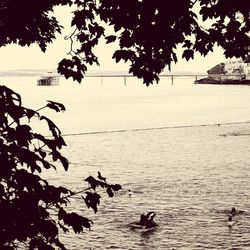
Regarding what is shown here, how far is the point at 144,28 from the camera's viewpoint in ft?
17.9

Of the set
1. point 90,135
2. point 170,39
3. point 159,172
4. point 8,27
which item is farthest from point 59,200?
point 90,135

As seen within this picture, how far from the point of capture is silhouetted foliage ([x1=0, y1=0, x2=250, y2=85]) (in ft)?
15.9

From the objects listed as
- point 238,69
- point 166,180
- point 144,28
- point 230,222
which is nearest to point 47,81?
point 238,69

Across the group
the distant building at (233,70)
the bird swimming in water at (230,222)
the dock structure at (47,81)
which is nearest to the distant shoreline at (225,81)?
the distant building at (233,70)

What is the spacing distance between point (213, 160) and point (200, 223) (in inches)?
227

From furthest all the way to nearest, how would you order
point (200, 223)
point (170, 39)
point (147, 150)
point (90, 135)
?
point (90, 135) → point (147, 150) → point (200, 223) → point (170, 39)

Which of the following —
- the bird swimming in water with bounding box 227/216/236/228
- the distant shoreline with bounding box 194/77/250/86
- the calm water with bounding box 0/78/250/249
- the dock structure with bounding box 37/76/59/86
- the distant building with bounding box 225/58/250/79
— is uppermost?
the distant building with bounding box 225/58/250/79

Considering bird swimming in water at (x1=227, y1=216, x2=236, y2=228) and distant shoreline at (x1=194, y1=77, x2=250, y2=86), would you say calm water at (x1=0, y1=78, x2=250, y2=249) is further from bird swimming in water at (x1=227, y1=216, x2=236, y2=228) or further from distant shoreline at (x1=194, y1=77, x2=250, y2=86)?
distant shoreline at (x1=194, y1=77, x2=250, y2=86)

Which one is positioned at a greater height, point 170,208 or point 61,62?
point 61,62

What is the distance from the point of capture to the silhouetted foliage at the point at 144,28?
4840 mm

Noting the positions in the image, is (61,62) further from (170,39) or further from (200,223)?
(200,223)

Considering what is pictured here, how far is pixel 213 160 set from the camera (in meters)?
13.0

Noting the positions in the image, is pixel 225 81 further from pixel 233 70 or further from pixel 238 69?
pixel 233 70

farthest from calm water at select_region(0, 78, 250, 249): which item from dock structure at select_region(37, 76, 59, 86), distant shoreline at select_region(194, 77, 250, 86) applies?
dock structure at select_region(37, 76, 59, 86)
